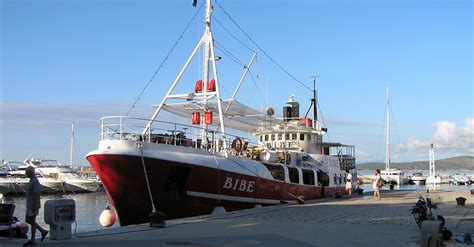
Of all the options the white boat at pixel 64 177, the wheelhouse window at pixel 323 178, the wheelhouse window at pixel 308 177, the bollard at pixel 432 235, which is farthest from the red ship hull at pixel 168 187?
the white boat at pixel 64 177

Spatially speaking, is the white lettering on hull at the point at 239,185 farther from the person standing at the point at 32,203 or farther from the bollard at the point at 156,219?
the person standing at the point at 32,203

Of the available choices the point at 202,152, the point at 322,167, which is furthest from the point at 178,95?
the point at 322,167

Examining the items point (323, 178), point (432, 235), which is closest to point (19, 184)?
point (323, 178)

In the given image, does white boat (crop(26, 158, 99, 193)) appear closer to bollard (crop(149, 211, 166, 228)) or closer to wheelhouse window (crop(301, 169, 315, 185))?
wheelhouse window (crop(301, 169, 315, 185))

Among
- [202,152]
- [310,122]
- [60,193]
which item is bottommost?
[60,193]

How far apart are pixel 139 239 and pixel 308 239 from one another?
4.18 metres

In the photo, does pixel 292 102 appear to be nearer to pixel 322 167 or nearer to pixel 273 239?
pixel 322 167

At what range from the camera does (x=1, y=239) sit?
13125 mm

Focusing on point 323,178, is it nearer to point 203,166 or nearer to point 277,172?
point 277,172

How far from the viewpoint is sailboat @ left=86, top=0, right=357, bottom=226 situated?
20.3 m

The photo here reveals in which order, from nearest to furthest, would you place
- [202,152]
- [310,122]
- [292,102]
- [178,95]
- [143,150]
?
[143,150] < [202,152] < [178,95] < [310,122] < [292,102]

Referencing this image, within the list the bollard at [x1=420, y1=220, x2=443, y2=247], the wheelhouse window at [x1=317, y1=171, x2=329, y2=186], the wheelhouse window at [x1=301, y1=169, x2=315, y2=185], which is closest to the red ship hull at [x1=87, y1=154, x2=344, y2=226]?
the wheelhouse window at [x1=301, y1=169, x2=315, y2=185]

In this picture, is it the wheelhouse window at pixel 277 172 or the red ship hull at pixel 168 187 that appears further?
the wheelhouse window at pixel 277 172

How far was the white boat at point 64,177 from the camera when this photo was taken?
69.1 m
